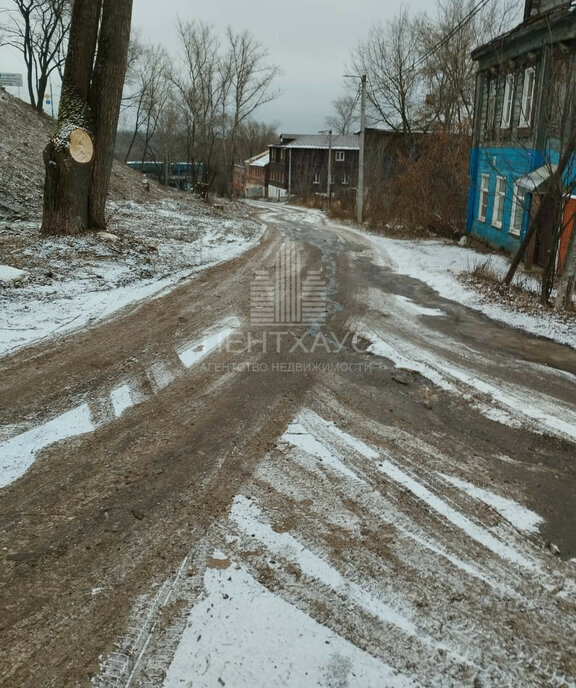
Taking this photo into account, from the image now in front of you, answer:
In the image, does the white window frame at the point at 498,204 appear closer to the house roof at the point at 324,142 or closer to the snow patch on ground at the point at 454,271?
the snow patch on ground at the point at 454,271

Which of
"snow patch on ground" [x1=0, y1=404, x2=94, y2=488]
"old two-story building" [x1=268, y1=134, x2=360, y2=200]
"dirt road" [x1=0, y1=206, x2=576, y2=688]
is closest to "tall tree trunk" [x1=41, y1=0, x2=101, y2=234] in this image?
"dirt road" [x1=0, y1=206, x2=576, y2=688]

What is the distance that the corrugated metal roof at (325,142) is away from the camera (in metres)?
62.1

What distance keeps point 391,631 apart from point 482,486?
172 centimetres

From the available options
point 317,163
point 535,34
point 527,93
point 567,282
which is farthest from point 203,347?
point 317,163

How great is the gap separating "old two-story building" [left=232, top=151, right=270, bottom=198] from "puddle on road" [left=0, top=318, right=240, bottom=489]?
214ft

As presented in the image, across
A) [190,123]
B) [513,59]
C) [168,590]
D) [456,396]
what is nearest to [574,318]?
[456,396]

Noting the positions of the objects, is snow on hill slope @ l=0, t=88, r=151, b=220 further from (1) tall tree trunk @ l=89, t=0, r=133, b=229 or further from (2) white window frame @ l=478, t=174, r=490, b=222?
(2) white window frame @ l=478, t=174, r=490, b=222

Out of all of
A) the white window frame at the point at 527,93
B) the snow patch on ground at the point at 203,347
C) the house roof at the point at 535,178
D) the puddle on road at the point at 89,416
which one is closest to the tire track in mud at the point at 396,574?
the puddle on road at the point at 89,416

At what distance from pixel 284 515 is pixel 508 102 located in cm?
1882

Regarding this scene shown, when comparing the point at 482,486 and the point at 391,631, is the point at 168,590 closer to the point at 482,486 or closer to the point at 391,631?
the point at 391,631

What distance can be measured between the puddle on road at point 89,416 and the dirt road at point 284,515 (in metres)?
0.03

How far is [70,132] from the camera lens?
12266mm

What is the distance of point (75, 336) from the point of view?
774 cm

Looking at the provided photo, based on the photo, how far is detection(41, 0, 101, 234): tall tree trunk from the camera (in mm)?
12211
